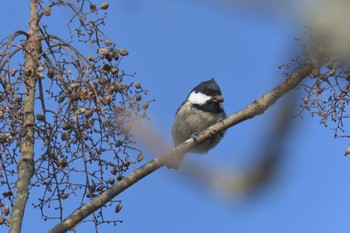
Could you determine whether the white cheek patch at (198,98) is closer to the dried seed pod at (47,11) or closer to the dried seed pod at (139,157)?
the dried seed pod at (47,11)

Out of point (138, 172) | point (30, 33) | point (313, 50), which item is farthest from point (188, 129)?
point (313, 50)

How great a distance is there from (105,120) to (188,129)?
8.79ft

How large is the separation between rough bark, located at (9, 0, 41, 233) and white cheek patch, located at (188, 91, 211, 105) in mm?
2513

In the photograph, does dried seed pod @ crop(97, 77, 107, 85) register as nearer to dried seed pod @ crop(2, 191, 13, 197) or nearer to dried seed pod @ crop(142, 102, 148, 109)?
dried seed pod @ crop(142, 102, 148, 109)

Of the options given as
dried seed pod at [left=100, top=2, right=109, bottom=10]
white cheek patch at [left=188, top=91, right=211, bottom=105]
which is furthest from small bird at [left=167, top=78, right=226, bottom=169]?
dried seed pod at [left=100, top=2, right=109, bottom=10]

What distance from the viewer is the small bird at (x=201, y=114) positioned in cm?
620

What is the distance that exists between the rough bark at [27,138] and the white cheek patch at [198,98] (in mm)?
2513

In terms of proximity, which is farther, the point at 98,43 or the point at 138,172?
the point at 98,43

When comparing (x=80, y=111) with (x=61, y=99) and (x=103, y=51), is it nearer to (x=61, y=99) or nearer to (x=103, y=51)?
(x=61, y=99)

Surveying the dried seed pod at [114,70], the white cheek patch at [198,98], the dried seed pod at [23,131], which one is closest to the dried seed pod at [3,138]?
the dried seed pod at [23,131]

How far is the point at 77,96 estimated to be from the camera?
3.67 meters

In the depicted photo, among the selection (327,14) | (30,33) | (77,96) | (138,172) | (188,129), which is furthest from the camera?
(188,129)

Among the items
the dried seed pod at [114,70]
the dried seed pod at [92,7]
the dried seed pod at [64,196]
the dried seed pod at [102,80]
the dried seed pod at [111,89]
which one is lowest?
the dried seed pod at [64,196]

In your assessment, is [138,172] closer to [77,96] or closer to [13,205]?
[77,96]
